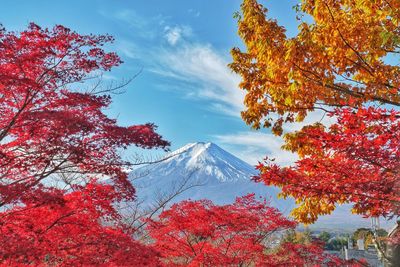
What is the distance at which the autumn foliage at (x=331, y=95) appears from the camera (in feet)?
19.0

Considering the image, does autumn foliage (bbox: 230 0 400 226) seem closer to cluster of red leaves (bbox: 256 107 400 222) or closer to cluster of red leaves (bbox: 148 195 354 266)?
cluster of red leaves (bbox: 256 107 400 222)

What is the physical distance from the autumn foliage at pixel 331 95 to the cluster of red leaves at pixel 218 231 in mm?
3483

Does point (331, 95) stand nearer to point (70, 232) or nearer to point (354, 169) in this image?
point (354, 169)

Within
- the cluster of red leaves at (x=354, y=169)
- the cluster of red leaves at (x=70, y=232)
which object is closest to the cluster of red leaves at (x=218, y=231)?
the cluster of red leaves at (x=70, y=232)

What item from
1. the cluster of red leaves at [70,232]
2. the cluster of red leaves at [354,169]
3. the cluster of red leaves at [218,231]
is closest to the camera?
the cluster of red leaves at [354,169]

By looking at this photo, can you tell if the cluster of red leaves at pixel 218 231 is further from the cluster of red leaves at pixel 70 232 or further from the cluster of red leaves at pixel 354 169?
the cluster of red leaves at pixel 354 169

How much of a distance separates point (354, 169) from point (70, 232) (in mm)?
5116

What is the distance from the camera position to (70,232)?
A: 7938mm

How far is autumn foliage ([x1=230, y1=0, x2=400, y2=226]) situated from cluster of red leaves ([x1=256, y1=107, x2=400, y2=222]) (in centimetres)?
1

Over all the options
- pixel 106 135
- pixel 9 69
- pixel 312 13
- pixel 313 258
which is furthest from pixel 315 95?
pixel 313 258

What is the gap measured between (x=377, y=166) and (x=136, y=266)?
16.3 ft

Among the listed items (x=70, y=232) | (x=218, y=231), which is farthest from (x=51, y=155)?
(x=218, y=231)

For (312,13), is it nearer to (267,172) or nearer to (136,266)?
(267,172)

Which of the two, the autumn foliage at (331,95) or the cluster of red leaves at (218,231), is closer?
the autumn foliage at (331,95)
